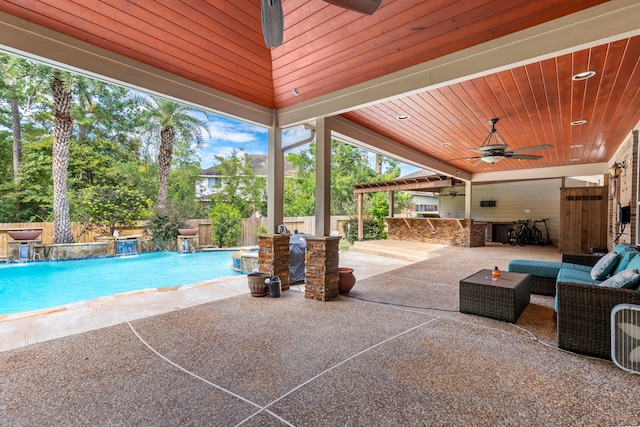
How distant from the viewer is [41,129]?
40.9 ft

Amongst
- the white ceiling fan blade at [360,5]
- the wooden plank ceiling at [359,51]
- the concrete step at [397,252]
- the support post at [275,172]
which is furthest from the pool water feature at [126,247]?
the white ceiling fan blade at [360,5]

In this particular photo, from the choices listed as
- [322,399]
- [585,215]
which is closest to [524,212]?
[585,215]

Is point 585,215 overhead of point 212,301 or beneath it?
overhead

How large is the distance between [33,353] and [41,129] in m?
14.0

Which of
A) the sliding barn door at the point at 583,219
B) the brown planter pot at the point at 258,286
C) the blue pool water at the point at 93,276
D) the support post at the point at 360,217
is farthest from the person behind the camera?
the support post at the point at 360,217

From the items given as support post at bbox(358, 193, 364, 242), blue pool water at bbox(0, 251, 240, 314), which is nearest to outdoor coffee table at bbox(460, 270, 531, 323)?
blue pool water at bbox(0, 251, 240, 314)

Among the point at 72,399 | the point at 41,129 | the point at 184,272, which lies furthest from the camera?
the point at 41,129

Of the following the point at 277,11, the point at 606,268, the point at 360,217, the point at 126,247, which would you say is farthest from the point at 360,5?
the point at 126,247

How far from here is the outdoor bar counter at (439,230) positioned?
11664 millimetres

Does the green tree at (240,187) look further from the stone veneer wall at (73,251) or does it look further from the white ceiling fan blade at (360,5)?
the white ceiling fan blade at (360,5)

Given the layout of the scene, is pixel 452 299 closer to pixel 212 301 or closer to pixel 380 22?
pixel 212 301

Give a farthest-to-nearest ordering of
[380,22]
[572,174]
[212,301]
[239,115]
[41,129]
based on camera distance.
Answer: [41,129] < [572,174] < [239,115] < [212,301] < [380,22]

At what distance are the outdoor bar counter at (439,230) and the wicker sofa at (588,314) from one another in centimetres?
930

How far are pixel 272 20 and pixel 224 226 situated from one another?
11641mm
